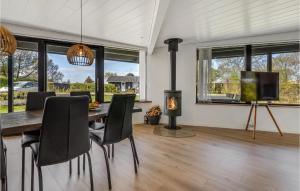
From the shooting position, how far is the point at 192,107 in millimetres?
5074

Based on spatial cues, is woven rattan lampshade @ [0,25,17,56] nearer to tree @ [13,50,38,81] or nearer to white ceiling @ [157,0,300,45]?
white ceiling @ [157,0,300,45]

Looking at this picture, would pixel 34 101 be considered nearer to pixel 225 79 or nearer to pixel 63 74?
pixel 63 74

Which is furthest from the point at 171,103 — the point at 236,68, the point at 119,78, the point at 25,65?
the point at 25,65

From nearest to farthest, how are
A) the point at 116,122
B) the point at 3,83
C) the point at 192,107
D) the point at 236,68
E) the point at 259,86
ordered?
the point at 116,122, the point at 3,83, the point at 259,86, the point at 236,68, the point at 192,107

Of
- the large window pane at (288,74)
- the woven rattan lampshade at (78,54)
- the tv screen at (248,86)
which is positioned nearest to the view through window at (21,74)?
the woven rattan lampshade at (78,54)

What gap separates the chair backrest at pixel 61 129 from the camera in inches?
57.0

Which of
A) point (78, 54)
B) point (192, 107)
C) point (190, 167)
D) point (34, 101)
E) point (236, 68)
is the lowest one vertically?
point (190, 167)

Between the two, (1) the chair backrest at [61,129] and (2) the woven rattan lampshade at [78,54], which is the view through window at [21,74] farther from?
(1) the chair backrest at [61,129]

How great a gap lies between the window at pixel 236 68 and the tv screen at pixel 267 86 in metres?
0.47

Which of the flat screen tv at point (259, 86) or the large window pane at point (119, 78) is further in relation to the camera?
the large window pane at point (119, 78)

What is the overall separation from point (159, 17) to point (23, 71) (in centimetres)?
315

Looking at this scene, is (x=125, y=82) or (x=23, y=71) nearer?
(x=23, y=71)

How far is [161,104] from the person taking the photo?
5.41m

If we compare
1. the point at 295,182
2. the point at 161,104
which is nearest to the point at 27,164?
the point at 295,182
